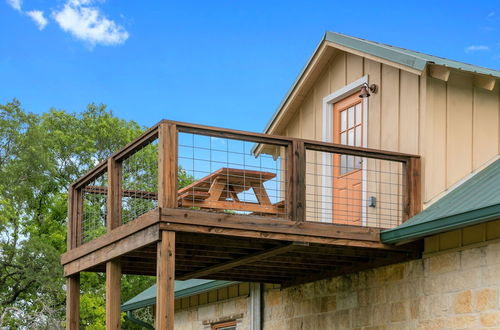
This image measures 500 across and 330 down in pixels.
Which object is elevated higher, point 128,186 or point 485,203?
point 128,186

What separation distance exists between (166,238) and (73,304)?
323 cm

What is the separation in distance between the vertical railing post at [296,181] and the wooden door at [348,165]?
69.5 inches

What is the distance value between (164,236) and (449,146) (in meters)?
3.91

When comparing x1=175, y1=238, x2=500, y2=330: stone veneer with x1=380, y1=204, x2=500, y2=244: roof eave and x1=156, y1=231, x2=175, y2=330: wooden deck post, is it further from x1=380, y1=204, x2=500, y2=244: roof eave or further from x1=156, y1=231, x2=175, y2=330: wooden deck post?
x1=156, y1=231, x2=175, y2=330: wooden deck post

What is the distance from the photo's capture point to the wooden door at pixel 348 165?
1179 centimetres

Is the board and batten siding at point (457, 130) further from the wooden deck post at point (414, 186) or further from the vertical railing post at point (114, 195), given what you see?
the vertical railing post at point (114, 195)

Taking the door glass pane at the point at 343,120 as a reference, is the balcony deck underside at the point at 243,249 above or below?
below

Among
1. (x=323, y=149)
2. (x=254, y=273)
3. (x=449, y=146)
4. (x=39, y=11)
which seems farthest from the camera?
(x=39, y=11)

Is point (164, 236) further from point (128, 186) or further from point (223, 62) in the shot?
point (223, 62)

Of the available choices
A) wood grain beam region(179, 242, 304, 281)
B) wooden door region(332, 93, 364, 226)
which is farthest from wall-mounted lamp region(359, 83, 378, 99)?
wood grain beam region(179, 242, 304, 281)

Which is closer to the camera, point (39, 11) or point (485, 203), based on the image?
point (485, 203)

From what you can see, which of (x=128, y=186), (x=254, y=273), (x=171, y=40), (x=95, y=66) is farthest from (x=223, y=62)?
(x=254, y=273)

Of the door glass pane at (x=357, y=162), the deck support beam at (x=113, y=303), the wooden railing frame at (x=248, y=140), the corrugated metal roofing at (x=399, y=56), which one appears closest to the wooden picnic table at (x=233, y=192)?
the wooden railing frame at (x=248, y=140)

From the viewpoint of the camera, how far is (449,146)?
10.9 metres
